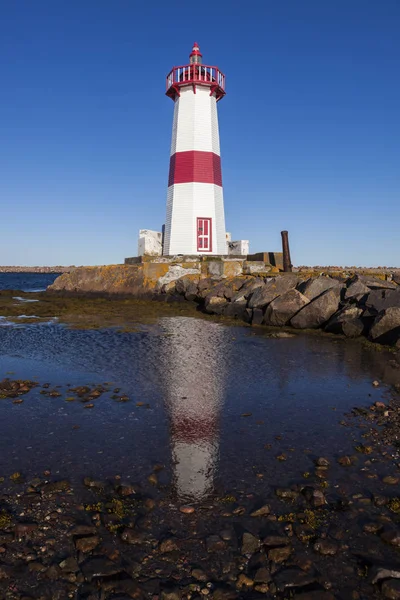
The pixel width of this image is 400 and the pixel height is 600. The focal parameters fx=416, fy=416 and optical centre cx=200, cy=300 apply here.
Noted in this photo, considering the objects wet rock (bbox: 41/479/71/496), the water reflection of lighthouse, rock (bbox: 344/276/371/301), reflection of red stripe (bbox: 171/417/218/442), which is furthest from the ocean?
wet rock (bbox: 41/479/71/496)

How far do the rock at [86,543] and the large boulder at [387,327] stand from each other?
9.80m

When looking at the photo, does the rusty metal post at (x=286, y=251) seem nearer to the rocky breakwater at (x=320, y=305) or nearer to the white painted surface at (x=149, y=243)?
the rocky breakwater at (x=320, y=305)

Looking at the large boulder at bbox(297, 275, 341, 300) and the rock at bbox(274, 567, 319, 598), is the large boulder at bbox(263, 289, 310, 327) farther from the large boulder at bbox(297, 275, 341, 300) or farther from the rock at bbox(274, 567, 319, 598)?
the rock at bbox(274, 567, 319, 598)

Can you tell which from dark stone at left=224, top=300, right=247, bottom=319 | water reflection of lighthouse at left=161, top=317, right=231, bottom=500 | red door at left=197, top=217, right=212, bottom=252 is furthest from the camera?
red door at left=197, top=217, right=212, bottom=252

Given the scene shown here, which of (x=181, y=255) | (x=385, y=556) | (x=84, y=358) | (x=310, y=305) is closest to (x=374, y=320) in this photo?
(x=310, y=305)

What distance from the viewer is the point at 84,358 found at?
9.37m

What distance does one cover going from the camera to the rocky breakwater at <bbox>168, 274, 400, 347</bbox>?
11891mm

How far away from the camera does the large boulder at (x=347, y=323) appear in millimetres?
12492

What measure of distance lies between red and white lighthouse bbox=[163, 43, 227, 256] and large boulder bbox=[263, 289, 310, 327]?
12.4m

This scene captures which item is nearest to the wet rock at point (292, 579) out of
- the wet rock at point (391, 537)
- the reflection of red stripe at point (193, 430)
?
the wet rock at point (391, 537)

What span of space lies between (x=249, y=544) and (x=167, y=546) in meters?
0.59

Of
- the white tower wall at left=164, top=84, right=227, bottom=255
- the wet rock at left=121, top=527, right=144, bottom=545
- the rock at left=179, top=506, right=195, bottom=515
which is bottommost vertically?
the rock at left=179, top=506, right=195, bottom=515

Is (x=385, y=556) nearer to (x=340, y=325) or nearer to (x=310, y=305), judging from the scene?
(x=340, y=325)

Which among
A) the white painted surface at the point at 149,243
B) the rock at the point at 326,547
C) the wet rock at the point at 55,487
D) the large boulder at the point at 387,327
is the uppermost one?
the white painted surface at the point at 149,243
